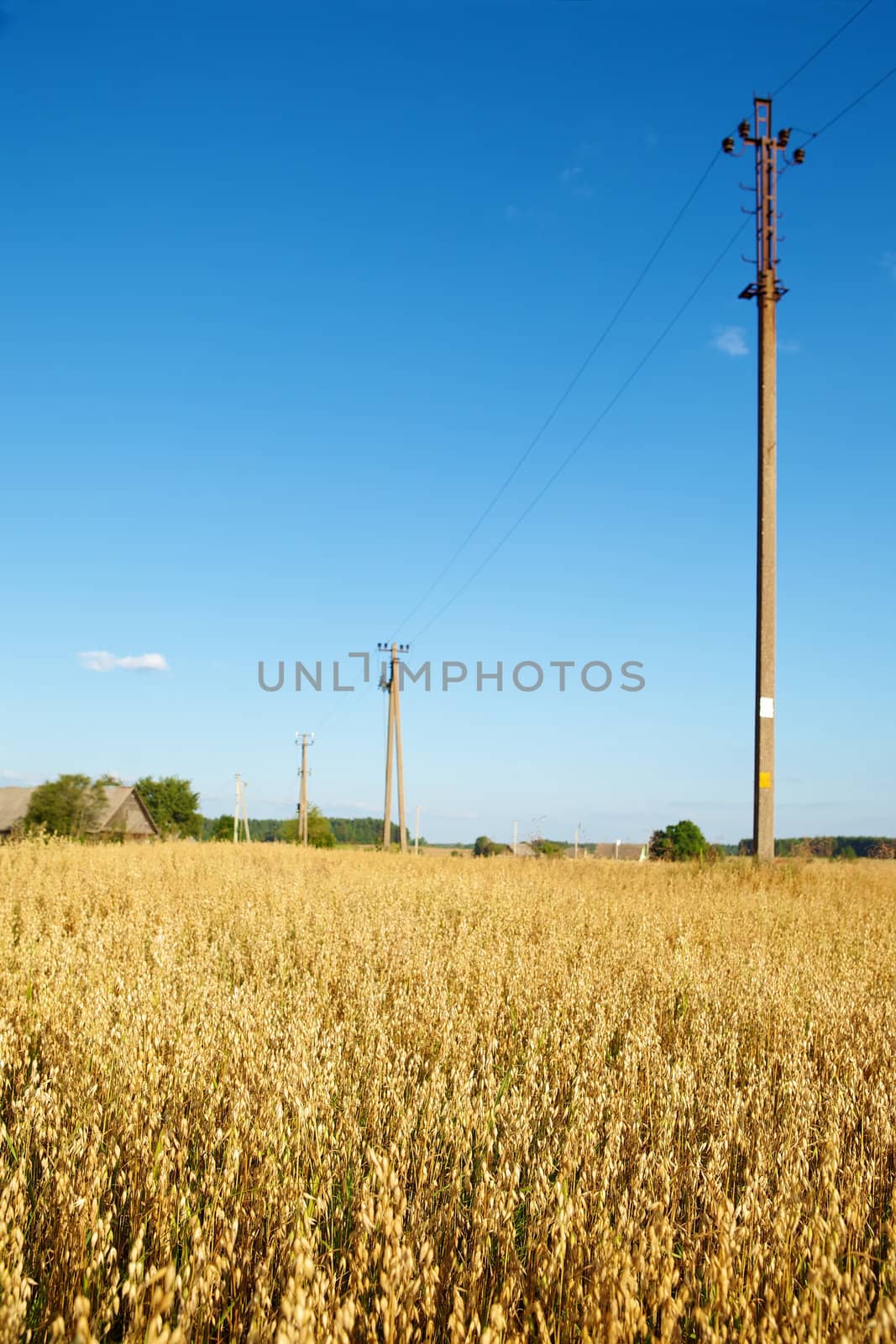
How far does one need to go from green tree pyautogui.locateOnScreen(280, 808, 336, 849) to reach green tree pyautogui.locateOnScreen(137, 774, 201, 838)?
29.7 meters

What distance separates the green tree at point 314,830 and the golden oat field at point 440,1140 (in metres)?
46.9

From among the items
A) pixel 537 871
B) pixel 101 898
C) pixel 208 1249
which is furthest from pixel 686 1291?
pixel 537 871

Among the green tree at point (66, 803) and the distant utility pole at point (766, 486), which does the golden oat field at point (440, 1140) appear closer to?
the distant utility pole at point (766, 486)

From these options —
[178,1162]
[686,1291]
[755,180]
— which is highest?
[755,180]

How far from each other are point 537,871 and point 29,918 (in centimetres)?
734

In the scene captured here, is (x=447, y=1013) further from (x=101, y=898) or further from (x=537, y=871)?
(x=537, y=871)

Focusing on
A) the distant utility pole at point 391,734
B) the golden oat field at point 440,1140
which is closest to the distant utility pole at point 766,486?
the golden oat field at point 440,1140

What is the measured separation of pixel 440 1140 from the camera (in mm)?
2424

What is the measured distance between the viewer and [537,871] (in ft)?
38.9

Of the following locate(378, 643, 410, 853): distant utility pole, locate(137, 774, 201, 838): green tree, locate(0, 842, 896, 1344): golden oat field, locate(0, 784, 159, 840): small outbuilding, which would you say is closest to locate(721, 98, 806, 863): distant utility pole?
locate(0, 842, 896, 1344): golden oat field

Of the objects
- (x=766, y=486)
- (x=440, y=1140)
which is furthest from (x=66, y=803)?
(x=440, y=1140)

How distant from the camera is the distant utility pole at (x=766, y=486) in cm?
1109

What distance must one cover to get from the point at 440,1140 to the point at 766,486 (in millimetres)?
11155

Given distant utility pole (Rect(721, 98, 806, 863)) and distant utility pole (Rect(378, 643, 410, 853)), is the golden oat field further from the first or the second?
distant utility pole (Rect(378, 643, 410, 853))
